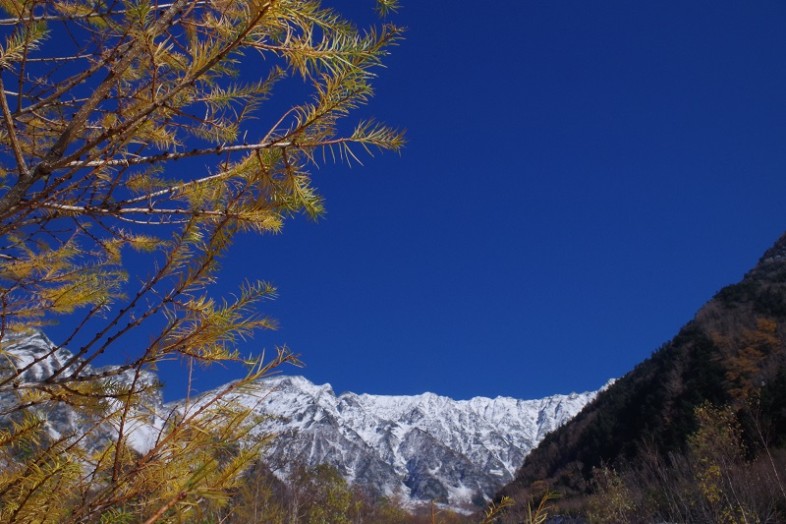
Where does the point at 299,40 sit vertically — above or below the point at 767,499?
above

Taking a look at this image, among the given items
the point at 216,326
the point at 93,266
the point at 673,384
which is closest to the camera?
the point at 216,326

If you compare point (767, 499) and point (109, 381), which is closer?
point (109, 381)

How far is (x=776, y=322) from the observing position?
2472cm

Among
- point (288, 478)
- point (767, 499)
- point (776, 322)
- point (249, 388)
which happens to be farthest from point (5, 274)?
point (776, 322)

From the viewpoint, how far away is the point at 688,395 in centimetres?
2534

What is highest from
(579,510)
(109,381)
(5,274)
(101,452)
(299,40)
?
(5,274)

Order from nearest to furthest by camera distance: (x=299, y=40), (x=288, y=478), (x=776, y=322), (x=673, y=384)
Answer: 1. (x=299, y=40)
2. (x=288, y=478)
3. (x=776, y=322)
4. (x=673, y=384)

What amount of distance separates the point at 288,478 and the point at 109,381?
2180 cm

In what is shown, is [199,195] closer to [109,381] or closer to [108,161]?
[108,161]

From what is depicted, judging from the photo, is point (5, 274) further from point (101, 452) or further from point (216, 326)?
point (216, 326)

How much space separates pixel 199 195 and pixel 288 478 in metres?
22.0

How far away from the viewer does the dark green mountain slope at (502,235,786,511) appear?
19.3 m

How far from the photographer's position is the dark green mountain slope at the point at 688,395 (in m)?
19.3

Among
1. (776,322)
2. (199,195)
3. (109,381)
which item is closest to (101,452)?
(109,381)
